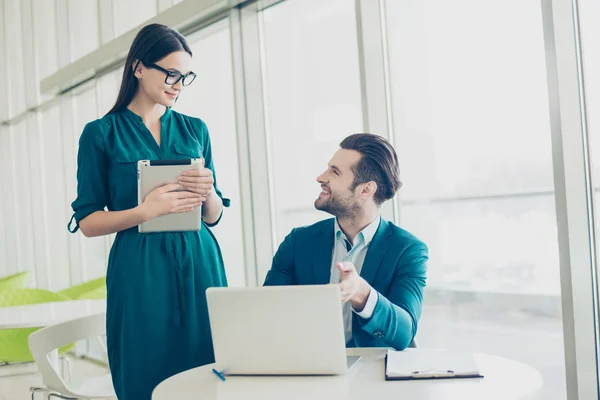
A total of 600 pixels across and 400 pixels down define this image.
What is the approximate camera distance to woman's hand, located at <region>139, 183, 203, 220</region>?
1.83 metres

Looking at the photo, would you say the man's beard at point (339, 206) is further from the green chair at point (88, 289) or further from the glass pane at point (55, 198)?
the glass pane at point (55, 198)

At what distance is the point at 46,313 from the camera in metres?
3.28

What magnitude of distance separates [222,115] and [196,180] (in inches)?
92.9

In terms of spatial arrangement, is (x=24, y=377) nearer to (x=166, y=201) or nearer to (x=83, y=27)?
(x=83, y=27)

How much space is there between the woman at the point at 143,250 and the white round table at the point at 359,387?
1.49 ft

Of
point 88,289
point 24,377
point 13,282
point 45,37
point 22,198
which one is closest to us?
point 88,289

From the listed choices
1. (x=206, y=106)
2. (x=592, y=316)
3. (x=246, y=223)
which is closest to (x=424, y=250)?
(x=592, y=316)

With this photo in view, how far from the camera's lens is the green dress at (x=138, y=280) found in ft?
6.32

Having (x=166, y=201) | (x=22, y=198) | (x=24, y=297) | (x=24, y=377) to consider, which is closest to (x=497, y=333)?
(x=22, y=198)

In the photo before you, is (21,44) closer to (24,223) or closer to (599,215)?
(24,223)

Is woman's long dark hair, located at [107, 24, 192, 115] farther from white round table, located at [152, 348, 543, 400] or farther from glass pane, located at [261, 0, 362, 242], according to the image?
glass pane, located at [261, 0, 362, 242]

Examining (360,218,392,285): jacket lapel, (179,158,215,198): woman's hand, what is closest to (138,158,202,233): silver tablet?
(179,158,215,198): woman's hand

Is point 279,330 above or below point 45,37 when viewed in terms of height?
below

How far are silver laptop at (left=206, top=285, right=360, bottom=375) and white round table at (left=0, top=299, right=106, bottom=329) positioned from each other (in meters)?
1.59
